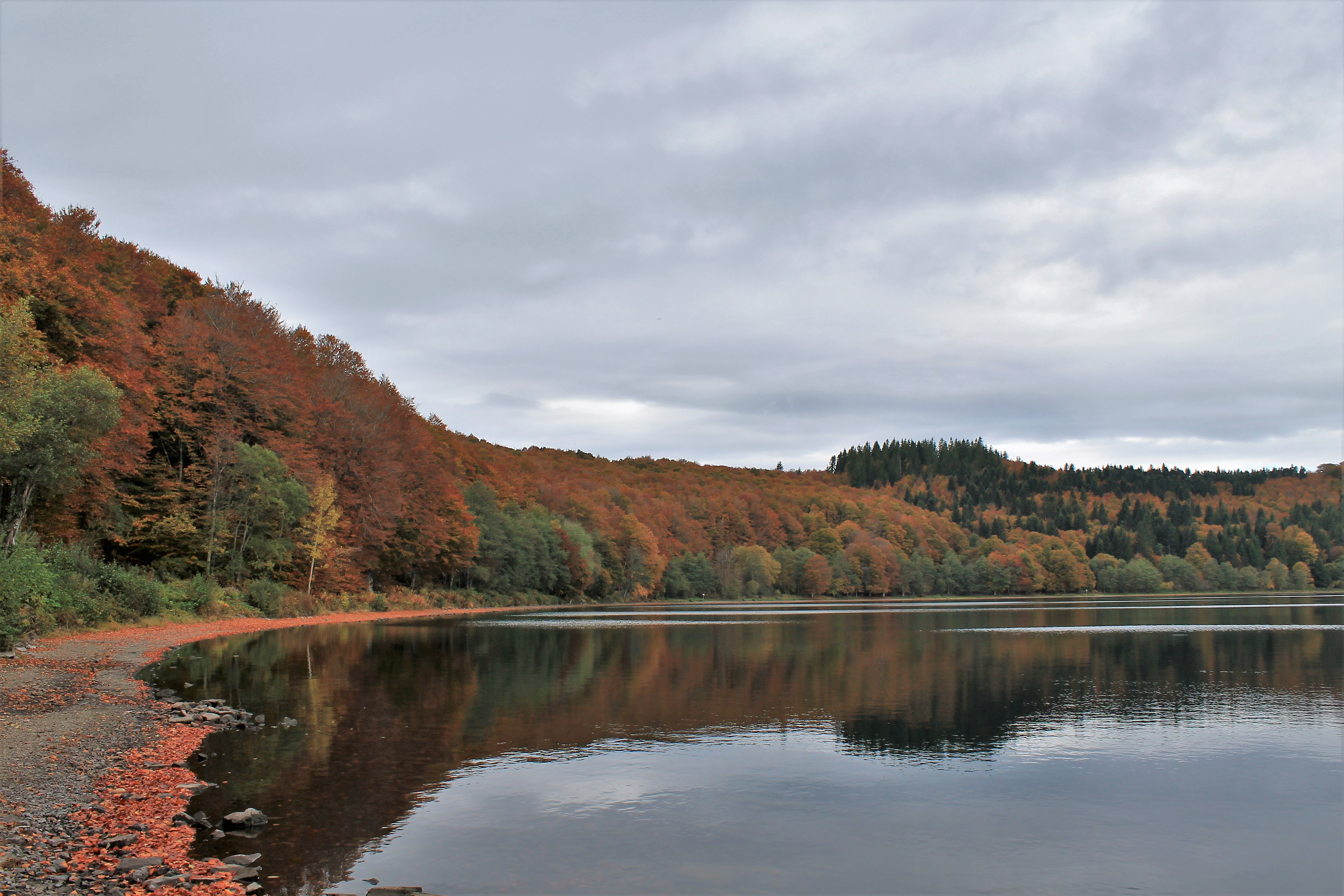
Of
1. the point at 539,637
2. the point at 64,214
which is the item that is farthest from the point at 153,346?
the point at 539,637

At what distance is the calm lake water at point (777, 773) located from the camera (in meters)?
10.9

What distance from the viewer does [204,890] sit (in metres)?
9.01

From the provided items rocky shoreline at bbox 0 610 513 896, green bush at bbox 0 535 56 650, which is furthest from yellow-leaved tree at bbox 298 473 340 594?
rocky shoreline at bbox 0 610 513 896

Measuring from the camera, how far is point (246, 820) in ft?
38.1

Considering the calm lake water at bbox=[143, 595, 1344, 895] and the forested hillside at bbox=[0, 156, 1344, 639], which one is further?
the forested hillside at bbox=[0, 156, 1344, 639]

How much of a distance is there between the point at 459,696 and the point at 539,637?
2304 cm

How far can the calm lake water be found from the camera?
10.9 m

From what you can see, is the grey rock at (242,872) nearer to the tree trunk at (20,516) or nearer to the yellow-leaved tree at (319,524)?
the tree trunk at (20,516)

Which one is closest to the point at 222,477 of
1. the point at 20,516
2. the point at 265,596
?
the point at 265,596

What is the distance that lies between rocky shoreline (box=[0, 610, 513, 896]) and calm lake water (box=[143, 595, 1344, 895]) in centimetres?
56

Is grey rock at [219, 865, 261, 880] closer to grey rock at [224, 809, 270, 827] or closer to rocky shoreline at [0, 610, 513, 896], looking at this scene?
rocky shoreline at [0, 610, 513, 896]

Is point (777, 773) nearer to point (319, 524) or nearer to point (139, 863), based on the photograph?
point (139, 863)

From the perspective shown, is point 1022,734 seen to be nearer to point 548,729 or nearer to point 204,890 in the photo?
point 548,729

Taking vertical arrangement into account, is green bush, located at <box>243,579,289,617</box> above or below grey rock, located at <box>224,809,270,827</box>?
below
